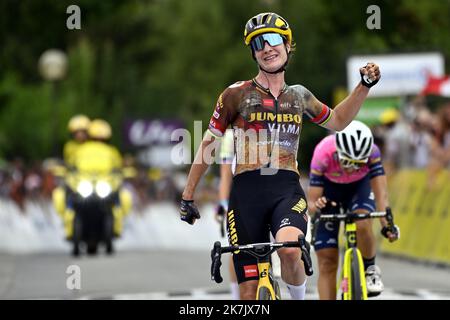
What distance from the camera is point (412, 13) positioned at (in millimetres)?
32469

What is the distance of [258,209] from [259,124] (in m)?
0.54

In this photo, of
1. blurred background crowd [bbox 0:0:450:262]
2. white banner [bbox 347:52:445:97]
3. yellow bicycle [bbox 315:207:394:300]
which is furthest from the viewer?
white banner [bbox 347:52:445:97]

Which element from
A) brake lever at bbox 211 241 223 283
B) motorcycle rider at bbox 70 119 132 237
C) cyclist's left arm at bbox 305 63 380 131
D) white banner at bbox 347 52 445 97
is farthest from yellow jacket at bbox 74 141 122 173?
white banner at bbox 347 52 445 97

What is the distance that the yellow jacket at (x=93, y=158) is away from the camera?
22031mm

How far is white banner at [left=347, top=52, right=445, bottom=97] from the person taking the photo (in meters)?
35.4

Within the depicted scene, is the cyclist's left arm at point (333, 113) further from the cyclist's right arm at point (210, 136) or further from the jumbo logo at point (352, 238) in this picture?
the jumbo logo at point (352, 238)

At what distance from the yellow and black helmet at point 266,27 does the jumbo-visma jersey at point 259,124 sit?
337 millimetres

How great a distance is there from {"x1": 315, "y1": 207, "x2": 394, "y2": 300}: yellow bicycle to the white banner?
24.2 meters

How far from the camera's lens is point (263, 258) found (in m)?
8.80

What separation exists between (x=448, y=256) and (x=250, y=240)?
10230 mm

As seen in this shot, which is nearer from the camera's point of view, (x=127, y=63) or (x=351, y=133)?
(x=351, y=133)

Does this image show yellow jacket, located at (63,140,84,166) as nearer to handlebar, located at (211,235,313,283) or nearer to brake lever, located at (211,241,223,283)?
handlebar, located at (211,235,313,283)
